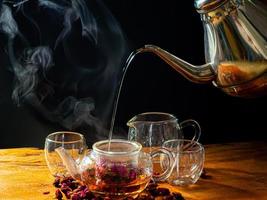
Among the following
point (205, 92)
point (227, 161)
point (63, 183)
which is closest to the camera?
point (63, 183)

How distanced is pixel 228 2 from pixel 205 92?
701 millimetres

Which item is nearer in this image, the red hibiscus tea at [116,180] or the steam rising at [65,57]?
the red hibiscus tea at [116,180]

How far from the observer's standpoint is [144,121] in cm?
152

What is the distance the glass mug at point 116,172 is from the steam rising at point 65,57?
69 cm

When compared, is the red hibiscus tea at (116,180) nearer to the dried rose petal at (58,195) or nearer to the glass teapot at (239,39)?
the dried rose petal at (58,195)

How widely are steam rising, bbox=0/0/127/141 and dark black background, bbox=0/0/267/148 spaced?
0.05 meters

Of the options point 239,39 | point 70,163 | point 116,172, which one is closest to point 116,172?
point 116,172

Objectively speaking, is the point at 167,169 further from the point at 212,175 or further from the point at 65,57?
the point at 65,57

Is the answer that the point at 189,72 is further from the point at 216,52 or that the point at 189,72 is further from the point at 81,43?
the point at 81,43

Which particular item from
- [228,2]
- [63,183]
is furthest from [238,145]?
[63,183]

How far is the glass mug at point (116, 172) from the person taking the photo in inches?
47.1

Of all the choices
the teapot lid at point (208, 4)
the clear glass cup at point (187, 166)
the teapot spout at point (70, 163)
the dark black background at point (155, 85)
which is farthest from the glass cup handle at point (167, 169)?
the dark black background at point (155, 85)

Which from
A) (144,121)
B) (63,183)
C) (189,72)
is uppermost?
(189,72)

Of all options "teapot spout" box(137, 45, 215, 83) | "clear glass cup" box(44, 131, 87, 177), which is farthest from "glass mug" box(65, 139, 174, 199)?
"teapot spout" box(137, 45, 215, 83)
